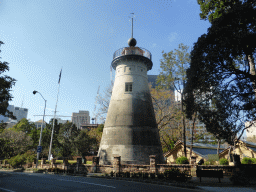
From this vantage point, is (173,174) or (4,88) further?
(4,88)

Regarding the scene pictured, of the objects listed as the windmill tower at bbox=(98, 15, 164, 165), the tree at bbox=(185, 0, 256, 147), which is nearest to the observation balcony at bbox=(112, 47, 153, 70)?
the windmill tower at bbox=(98, 15, 164, 165)

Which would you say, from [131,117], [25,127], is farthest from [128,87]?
[25,127]

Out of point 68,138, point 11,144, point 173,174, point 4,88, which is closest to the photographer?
point 173,174

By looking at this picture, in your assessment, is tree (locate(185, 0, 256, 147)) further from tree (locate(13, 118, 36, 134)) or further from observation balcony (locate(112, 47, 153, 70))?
tree (locate(13, 118, 36, 134))

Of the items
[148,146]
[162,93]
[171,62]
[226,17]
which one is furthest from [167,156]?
[226,17]

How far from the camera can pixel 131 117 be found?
22.1 metres

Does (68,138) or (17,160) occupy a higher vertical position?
(68,138)

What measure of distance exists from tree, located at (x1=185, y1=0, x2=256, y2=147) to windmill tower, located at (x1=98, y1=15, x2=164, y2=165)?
7717mm

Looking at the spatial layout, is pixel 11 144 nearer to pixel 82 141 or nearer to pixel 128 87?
pixel 82 141

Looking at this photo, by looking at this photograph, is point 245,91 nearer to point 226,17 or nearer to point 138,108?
point 226,17

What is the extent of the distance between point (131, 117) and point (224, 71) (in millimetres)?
11622

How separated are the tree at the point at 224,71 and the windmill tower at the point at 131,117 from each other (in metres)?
7.72

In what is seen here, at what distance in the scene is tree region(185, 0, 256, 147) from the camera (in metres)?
12.8

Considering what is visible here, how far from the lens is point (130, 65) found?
2486 cm
